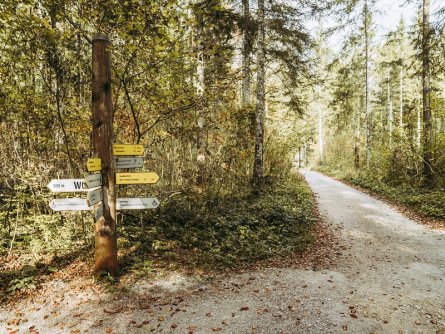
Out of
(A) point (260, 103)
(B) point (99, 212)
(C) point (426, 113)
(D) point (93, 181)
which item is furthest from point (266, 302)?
(C) point (426, 113)

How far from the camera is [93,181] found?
4.31 m

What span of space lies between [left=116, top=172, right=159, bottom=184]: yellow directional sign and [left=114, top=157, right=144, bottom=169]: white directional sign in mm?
159

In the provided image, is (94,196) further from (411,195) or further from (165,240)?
(411,195)

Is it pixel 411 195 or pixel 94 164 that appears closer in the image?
pixel 94 164

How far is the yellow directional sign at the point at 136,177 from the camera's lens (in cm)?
468

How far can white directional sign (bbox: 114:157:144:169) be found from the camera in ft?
15.6

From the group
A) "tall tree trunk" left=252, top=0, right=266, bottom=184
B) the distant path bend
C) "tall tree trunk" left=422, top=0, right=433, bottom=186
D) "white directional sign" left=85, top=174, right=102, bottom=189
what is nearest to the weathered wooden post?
"white directional sign" left=85, top=174, right=102, bottom=189

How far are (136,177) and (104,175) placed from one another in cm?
48

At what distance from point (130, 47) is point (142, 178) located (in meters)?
2.13

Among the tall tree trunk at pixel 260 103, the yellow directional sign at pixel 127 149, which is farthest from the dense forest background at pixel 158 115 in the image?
the yellow directional sign at pixel 127 149

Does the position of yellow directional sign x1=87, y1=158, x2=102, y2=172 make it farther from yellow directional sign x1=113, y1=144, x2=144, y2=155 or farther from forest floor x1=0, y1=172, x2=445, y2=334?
forest floor x1=0, y1=172, x2=445, y2=334

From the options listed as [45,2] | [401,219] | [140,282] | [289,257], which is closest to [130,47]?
[45,2]

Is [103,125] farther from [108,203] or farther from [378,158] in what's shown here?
[378,158]

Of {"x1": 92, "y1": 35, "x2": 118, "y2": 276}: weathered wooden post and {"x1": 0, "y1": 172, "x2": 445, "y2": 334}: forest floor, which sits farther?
{"x1": 92, "y1": 35, "x2": 118, "y2": 276}: weathered wooden post
